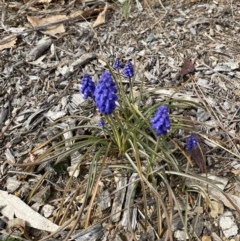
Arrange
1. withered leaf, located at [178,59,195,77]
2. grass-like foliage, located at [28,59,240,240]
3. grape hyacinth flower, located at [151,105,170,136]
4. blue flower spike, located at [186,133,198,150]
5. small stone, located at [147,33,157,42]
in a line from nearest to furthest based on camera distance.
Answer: grape hyacinth flower, located at [151,105,170,136] < grass-like foliage, located at [28,59,240,240] < blue flower spike, located at [186,133,198,150] < withered leaf, located at [178,59,195,77] < small stone, located at [147,33,157,42]

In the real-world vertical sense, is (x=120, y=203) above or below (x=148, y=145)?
below

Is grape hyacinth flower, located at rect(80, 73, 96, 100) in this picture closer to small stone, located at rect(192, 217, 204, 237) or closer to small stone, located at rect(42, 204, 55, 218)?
small stone, located at rect(42, 204, 55, 218)

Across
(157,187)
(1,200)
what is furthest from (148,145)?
(1,200)

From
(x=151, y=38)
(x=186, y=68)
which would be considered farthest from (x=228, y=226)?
(x=151, y=38)

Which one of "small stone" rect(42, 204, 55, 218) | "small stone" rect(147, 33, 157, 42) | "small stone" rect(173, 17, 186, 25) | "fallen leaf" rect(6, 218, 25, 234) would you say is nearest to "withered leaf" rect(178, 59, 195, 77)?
"small stone" rect(147, 33, 157, 42)

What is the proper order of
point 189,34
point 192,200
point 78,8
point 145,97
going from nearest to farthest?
point 192,200 < point 145,97 < point 189,34 < point 78,8

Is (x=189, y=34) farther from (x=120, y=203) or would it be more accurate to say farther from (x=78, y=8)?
(x=120, y=203)

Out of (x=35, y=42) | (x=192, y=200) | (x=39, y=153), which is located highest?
(x=35, y=42)
